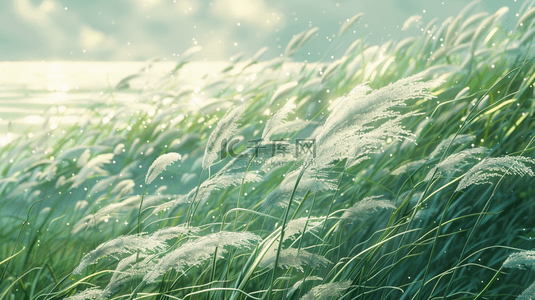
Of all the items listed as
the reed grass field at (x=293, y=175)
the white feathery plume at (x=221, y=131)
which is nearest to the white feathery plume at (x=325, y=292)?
the reed grass field at (x=293, y=175)

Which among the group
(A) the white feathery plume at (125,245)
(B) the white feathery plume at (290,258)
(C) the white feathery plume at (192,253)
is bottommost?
(B) the white feathery plume at (290,258)

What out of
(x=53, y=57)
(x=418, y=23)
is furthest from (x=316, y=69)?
(x=53, y=57)

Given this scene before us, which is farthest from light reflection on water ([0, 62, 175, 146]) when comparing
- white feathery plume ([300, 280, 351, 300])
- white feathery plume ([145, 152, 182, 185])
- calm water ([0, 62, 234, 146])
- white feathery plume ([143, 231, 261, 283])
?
white feathery plume ([300, 280, 351, 300])

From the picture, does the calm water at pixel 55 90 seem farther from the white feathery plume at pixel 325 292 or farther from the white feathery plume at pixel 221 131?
the white feathery plume at pixel 325 292

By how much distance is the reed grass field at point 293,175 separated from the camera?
92 centimetres

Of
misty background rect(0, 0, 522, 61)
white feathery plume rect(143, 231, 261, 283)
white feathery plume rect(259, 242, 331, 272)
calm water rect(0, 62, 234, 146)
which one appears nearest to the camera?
white feathery plume rect(143, 231, 261, 283)

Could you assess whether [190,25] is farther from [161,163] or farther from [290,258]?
[290,258]

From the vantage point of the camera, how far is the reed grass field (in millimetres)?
920

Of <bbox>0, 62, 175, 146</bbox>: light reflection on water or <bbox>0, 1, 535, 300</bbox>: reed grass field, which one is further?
<bbox>0, 62, 175, 146</bbox>: light reflection on water

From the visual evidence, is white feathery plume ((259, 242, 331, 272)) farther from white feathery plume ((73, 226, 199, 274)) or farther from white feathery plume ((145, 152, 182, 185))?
white feathery plume ((145, 152, 182, 185))

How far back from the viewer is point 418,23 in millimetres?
1271

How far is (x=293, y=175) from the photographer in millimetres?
806

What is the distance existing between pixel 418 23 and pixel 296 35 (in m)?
0.48

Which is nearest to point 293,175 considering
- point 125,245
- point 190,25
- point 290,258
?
point 290,258
